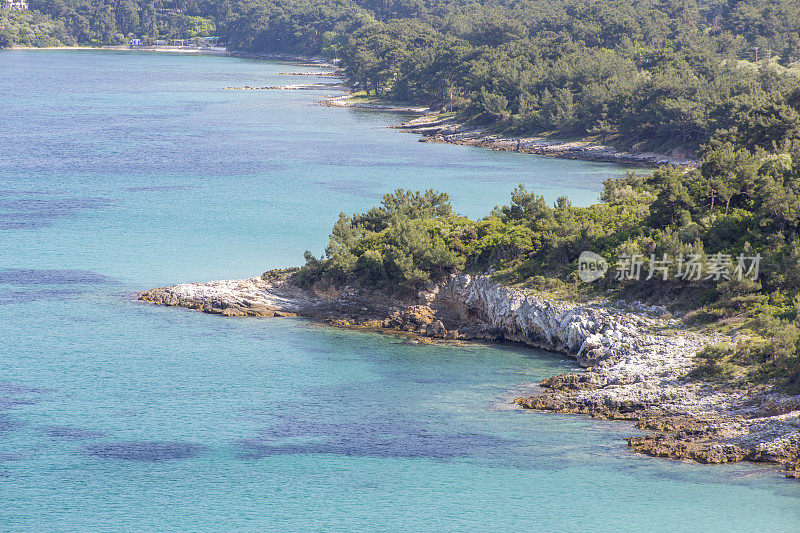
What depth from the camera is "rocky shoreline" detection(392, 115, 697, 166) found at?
99.8 meters

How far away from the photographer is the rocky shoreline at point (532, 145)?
99750 mm

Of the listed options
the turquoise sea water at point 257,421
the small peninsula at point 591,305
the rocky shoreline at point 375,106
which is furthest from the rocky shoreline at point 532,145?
the small peninsula at point 591,305

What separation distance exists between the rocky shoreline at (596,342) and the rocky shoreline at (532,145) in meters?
51.5

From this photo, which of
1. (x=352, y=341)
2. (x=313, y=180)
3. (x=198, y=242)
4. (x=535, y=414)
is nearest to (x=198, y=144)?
(x=313, y=180)

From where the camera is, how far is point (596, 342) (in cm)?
4028

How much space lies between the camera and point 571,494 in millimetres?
30938

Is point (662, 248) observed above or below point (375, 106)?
below

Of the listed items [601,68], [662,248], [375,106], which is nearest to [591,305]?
[662,248]

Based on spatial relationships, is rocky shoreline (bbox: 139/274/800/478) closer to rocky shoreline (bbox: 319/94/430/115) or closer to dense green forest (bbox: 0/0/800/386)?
dense green forest (bbox: 0/0/800/386)

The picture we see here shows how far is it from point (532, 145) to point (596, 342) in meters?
75.1

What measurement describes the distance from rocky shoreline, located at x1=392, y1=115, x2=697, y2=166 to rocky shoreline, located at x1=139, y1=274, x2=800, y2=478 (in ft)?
169

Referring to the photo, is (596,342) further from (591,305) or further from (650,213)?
(650,213)

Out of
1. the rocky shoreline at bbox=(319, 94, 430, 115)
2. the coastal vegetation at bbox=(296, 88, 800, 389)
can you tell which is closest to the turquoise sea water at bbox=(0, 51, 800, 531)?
the coastal vegetation at bbox=(296, 88, 800, 389)

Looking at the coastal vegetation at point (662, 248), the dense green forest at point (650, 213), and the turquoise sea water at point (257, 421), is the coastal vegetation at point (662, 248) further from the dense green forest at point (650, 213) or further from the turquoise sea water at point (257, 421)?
the turquoise sea water at point (257, 421)
